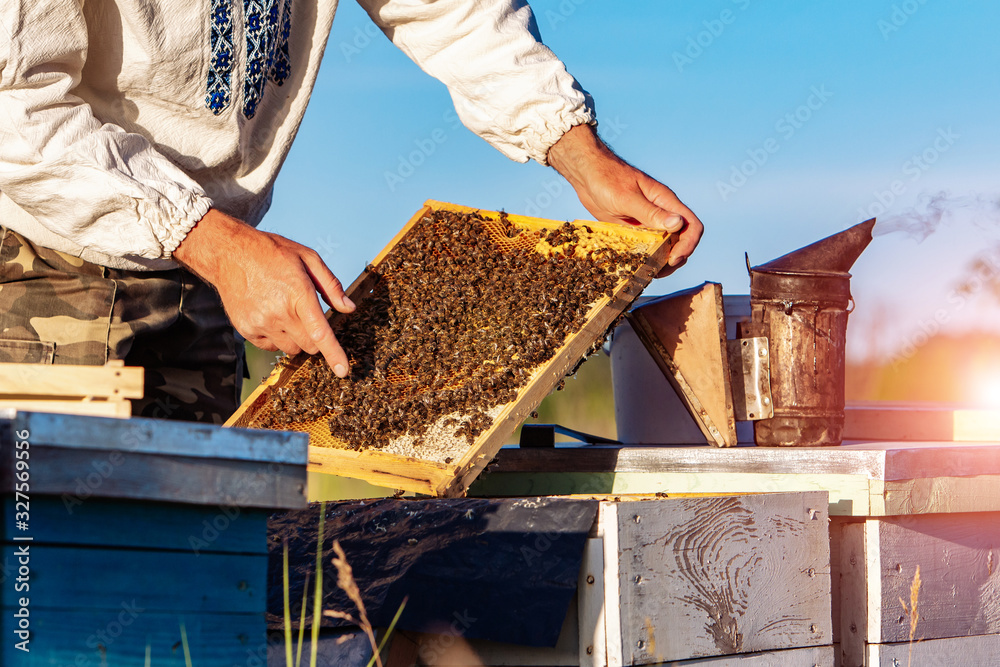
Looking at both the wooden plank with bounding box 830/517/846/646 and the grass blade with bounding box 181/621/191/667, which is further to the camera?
the wooden plank with bounding box 830/517/846/646

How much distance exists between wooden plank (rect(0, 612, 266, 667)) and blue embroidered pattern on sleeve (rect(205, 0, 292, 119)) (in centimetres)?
220

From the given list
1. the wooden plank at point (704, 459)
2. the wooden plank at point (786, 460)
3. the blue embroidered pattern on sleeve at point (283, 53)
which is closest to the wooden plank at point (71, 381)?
the wooden plank at point (704, 459)

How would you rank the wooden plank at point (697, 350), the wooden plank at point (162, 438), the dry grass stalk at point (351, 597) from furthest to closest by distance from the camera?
the wooden plank at point (697, 350), the dry grass stalk at point (351, 597), the wooden plank at point (162, 438)

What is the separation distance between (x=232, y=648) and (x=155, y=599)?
0.63 ft

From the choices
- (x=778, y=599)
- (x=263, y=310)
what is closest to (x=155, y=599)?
(x=263, y=310)

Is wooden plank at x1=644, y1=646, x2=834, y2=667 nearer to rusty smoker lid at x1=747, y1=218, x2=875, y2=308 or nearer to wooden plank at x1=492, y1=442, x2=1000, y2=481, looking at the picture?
wooden plank at x1=492, y1=442, x2=1000, y2=481

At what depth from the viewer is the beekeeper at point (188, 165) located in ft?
9.33

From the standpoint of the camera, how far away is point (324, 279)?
118 inches

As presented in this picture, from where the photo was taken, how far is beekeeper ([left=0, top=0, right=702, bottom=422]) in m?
2.84

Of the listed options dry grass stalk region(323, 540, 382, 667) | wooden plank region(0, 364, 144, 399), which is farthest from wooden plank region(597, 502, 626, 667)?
wooden plank region(0, 364, 144, 399)

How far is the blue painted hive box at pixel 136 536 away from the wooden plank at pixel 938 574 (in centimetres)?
200

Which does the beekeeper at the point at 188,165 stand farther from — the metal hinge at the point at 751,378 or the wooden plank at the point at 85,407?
the wooden plank at the point at 85,407

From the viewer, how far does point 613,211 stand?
386 cm

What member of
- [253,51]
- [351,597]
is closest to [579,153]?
[253,51]
